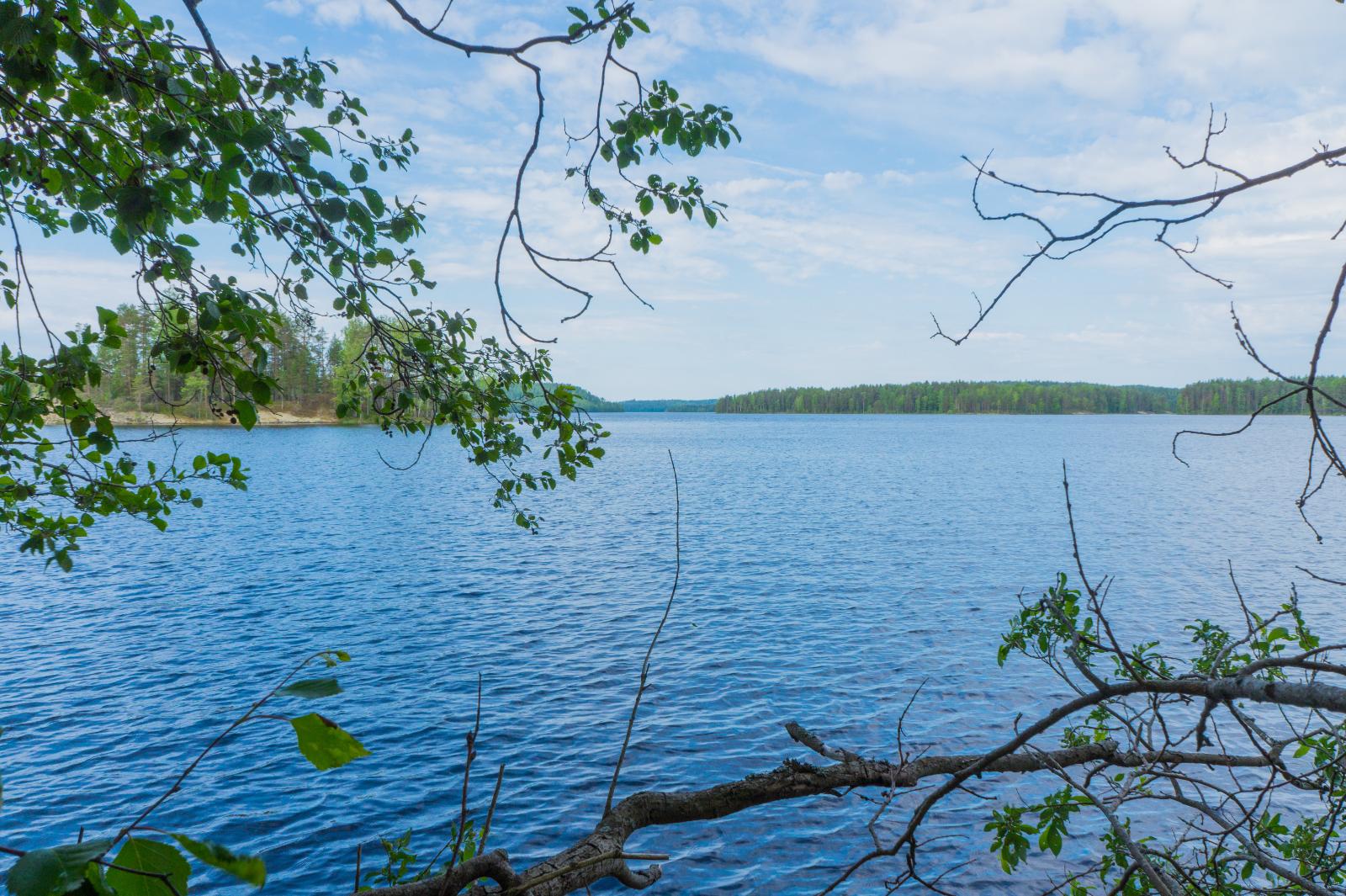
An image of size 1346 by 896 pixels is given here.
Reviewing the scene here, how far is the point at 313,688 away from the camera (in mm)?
1082

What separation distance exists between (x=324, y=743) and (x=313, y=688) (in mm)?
74

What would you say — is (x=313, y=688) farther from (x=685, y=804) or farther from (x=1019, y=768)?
(x=1019, y=768)

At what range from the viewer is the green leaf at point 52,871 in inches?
33.9

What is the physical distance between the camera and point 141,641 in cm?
1709

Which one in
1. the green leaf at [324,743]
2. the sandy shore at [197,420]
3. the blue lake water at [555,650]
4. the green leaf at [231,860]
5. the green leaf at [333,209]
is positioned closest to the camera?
the green leaf at [231,860]

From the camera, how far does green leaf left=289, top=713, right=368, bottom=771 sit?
1059 millimetres

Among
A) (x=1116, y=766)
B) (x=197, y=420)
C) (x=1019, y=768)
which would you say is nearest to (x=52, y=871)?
(x=1019, y=768)

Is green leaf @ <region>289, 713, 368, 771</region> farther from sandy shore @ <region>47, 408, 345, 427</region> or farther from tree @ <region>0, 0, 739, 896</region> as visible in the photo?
sandy shore @ <region>47, 408, 345, 427</region>

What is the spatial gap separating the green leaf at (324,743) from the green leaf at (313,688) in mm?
29

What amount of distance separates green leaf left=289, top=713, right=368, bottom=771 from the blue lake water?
8.80 metres

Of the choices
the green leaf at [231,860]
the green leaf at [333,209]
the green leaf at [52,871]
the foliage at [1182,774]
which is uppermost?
the green leaf at [333,209]

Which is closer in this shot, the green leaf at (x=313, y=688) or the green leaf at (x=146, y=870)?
the green leaf at (x=146, y=870)

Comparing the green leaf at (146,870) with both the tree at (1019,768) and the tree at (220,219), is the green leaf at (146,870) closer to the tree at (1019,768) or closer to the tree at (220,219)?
the tree at (1019,768)

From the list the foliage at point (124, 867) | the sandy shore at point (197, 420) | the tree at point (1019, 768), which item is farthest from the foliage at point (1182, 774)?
the sandy shore at point (197, 420)
